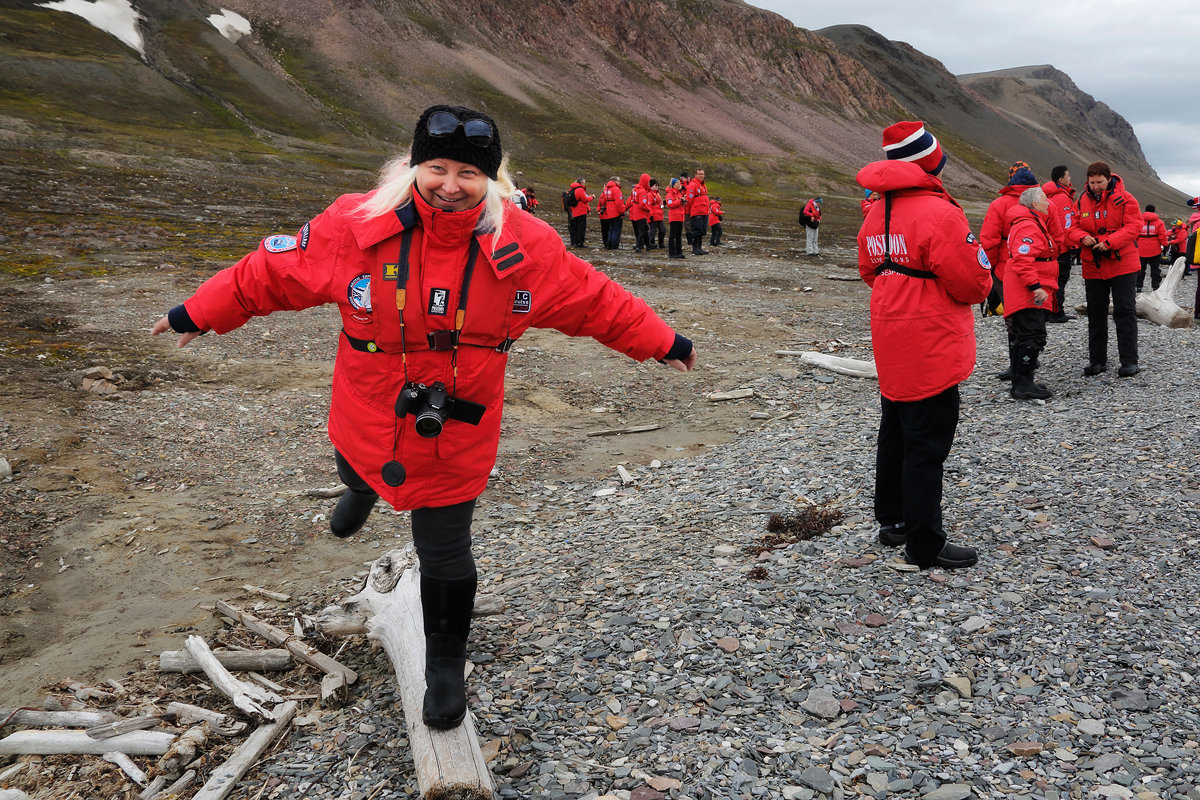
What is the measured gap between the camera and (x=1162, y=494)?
613cm

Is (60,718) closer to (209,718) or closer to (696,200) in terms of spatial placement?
(209,718)

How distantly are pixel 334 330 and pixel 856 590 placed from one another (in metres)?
11.2

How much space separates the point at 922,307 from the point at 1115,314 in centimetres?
693

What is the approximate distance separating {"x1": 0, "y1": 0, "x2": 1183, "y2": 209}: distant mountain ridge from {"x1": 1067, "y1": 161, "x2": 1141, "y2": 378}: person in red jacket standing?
41508 millimetres

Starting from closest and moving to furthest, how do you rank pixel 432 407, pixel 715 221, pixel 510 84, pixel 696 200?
pixel 432 407
pixel 696 200
pixel 715 221
pixel 510 84

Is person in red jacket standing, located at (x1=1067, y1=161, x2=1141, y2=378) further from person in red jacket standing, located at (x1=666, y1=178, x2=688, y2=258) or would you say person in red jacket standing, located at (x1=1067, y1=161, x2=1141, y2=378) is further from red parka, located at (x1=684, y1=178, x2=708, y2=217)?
red parka, located at (x1=684, y1=178, x2=708, y2=217)

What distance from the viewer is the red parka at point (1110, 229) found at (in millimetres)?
9625

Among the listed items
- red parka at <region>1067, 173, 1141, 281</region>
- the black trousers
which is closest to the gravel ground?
the black trousers

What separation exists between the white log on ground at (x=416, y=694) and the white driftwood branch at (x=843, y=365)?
27.2 feet

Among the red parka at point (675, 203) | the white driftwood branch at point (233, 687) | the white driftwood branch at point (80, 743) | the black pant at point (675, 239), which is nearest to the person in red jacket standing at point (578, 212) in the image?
the red parka at point (675, 203)

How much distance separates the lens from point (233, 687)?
4.52 meters

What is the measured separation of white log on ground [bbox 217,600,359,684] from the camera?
15.5ft

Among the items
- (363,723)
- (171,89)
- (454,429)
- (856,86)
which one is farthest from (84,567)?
(856,86)

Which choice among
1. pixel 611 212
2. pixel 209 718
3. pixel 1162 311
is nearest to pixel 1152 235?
pixel 1162 311
